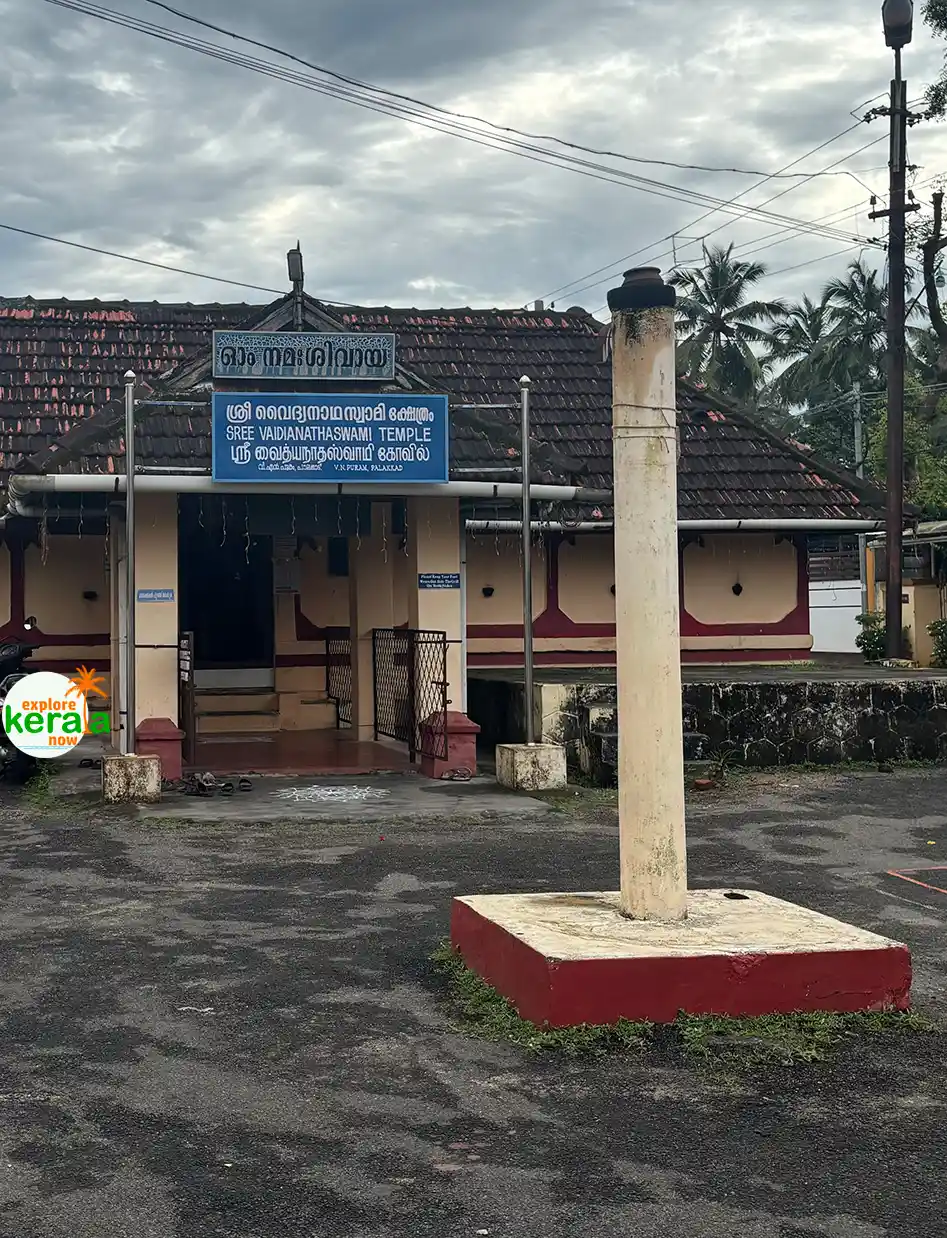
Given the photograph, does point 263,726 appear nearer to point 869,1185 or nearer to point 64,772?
point 64,772

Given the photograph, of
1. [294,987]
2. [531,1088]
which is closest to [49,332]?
[294,987]

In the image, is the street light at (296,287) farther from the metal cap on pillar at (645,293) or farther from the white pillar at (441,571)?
the metal cap on pillar at (645,293)

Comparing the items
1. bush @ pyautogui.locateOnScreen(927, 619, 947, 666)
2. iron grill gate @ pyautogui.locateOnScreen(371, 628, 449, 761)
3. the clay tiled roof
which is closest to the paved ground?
iron grill gate @ pyautogui.locateOnScreen(371, 628, 449, 761)

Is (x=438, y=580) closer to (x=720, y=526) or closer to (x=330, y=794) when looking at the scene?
(x=330, y=794)

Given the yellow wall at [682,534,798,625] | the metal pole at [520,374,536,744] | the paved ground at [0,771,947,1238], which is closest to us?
the paved ground at [0,771,947,1238]

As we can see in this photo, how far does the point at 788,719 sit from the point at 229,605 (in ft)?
25.4

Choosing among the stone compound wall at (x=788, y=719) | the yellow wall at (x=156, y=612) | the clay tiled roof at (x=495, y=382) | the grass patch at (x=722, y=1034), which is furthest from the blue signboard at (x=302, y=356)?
the grass patch at (x=722, y=1034)

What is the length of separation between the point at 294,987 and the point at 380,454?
767 cm

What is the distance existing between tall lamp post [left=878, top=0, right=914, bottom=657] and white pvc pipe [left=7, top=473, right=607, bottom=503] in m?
8.97

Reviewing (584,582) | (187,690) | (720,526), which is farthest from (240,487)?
(720,526)

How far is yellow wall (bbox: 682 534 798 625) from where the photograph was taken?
20.6 m

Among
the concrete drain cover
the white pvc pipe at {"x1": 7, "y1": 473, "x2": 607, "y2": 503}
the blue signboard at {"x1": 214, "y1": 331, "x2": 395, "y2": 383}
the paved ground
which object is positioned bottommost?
the paved ground

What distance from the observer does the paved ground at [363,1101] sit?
4.08m

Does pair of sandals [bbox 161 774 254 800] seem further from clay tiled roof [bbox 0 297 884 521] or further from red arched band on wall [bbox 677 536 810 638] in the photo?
red arched band on wall [bbox 677 536 810 638]
